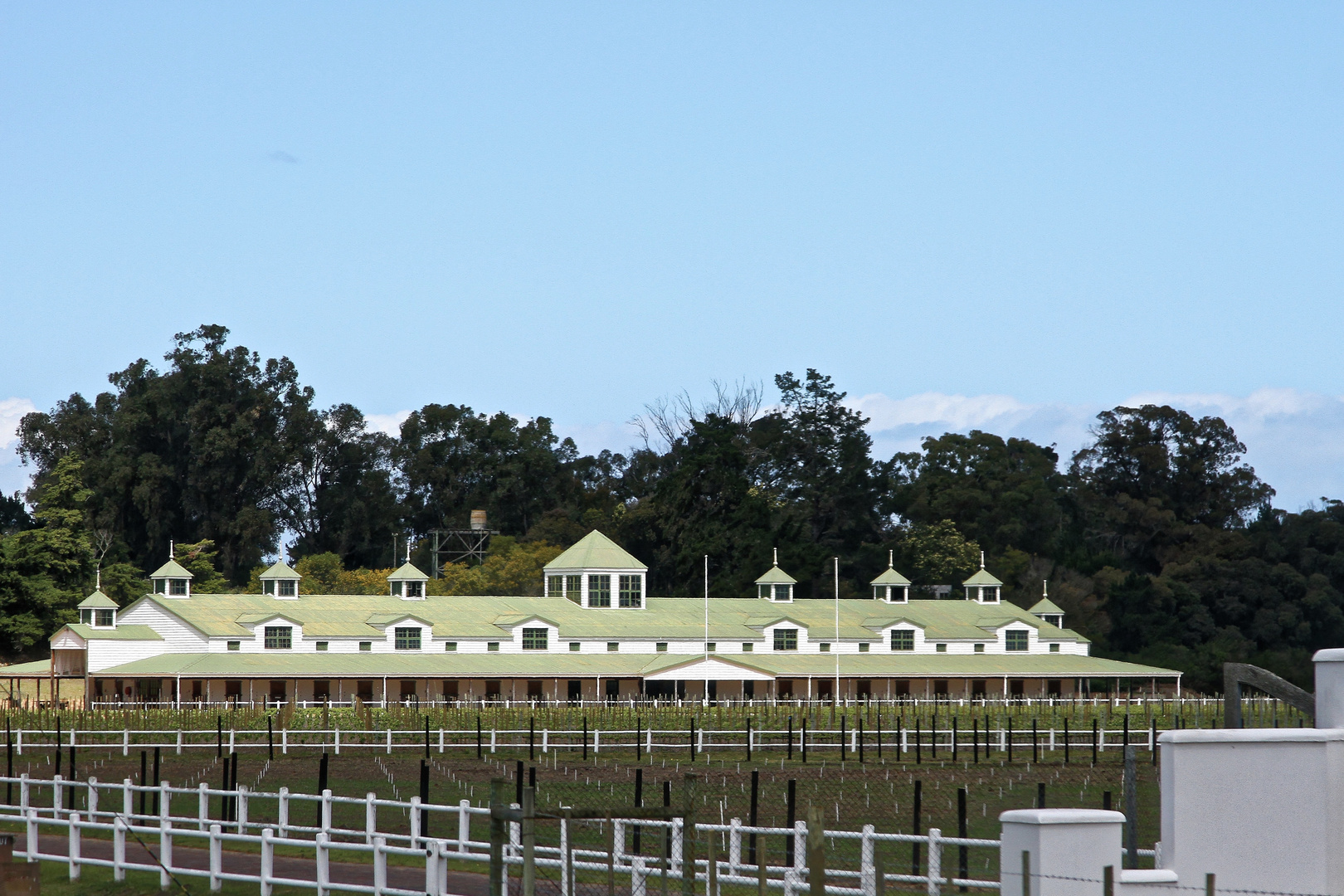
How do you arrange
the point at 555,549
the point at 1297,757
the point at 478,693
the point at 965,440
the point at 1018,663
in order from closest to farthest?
1. the point at 1297,757
2. the point at 478,693
3. the point at 1018,663
4. the point at 555,549
5. the point at 965,440

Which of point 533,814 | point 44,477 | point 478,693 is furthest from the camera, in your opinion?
point 44,477

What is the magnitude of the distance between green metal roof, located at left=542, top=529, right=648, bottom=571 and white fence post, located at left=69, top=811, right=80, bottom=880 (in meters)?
62.8

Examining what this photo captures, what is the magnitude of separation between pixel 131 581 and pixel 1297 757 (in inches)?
3671

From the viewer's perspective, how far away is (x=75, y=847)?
862 inches

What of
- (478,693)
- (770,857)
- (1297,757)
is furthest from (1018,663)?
(1297,757)

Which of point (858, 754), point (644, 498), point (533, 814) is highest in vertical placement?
point (644, 498)

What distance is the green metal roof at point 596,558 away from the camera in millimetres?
85000

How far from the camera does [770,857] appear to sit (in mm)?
24406

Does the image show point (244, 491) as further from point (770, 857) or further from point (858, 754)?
point (770, 857)

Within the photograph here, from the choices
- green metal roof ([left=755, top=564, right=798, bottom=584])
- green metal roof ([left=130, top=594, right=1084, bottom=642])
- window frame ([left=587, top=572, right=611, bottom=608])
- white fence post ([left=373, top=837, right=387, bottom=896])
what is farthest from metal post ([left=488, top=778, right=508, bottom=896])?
green metal roof ([left=755, top=564, right=798, bottom=584])

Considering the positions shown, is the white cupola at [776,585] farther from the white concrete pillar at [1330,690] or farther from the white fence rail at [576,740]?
the white concrete pillar at [1330,690]

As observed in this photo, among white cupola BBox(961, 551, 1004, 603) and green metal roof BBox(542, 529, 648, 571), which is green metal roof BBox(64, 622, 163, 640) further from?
white cupola BBox(961, 551, 1004, 603)

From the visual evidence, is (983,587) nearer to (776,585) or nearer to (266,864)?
(776,585)

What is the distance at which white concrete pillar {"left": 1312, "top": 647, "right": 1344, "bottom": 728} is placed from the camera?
39.0 ft
